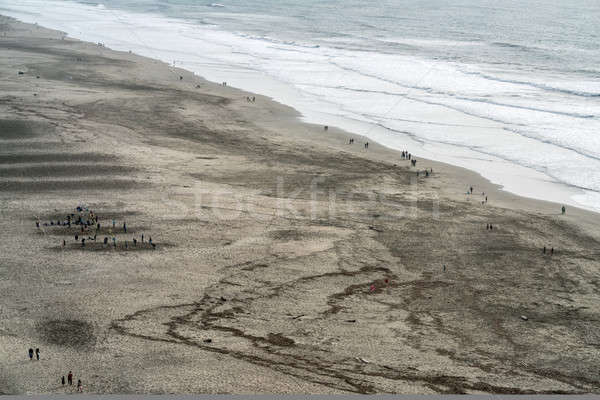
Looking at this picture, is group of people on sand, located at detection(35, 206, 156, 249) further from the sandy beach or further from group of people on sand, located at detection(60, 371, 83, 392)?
group of people on sand, located at detection(60, 371, 83, 392)

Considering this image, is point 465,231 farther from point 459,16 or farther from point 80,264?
point 459,16

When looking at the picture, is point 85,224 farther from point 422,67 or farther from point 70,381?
point 422,67

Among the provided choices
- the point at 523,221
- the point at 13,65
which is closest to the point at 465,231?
the point at 523,221

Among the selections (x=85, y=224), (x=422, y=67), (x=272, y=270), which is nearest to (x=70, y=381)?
(x=272, y=270)

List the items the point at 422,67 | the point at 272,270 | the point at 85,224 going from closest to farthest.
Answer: the point at 272,270
the point at 85,224
the point at 422,67

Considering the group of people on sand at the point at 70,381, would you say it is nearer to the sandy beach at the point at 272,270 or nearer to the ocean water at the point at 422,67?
the sandy beach at the point at 272,270

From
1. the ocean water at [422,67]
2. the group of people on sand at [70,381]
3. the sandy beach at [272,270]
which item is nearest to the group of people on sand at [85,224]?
the sandy beach at [272,270]
